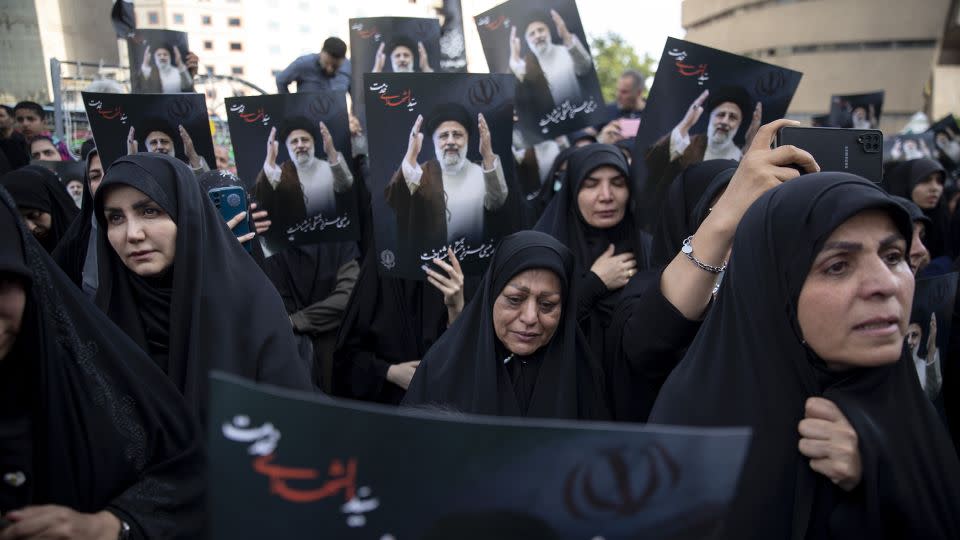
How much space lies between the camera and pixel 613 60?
42594 mm

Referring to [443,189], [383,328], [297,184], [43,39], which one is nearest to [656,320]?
[443,189]

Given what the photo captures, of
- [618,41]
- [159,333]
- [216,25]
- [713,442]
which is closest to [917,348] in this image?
[713,442]

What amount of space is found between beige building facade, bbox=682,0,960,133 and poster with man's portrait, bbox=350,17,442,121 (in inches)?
1216

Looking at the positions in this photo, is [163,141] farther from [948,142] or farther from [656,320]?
[948,142]

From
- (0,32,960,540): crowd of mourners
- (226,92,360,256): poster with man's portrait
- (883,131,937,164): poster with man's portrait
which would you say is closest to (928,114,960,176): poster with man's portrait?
(883,131,937,164): poster with man's portrait

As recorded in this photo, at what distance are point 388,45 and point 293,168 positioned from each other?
1336 mm

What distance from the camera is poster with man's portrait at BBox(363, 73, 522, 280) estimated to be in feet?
10.2

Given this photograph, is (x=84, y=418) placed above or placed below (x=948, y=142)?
below

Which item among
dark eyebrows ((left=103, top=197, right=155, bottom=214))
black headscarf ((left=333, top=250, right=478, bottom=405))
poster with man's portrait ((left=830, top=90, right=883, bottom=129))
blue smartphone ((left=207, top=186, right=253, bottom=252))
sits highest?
poster with man's portrait ((left=830, top=90, right=883, bottom=129))

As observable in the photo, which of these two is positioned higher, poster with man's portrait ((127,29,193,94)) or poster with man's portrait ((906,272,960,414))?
poster with man's portrait ((127,29,193,94))

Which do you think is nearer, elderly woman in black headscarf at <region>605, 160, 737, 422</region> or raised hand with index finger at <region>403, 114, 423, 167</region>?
elderly woman in black headscarf at <region>605, 160, 737, 422</region>

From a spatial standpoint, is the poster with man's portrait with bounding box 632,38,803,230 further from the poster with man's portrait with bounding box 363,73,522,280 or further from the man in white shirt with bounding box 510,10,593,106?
the man in white shirt with bounding box 510,10,593,106

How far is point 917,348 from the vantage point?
2529mm

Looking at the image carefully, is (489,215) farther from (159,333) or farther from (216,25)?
(216,25)
